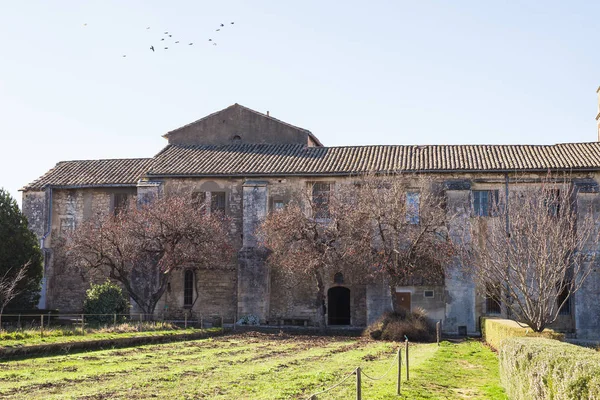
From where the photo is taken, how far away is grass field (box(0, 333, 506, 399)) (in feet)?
41.8

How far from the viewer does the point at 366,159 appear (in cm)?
3525

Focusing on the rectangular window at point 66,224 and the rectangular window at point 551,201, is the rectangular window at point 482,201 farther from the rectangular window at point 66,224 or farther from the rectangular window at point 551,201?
the rectangular window at point 66,224

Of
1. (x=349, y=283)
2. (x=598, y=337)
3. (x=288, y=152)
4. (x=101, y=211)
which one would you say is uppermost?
(x=288, y=152)

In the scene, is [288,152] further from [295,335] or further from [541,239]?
[541,239]

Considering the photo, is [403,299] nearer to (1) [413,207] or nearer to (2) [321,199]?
(1) [413,207]

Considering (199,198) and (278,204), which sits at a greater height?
(199,198)

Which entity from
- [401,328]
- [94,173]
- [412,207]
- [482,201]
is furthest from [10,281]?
[482,201]

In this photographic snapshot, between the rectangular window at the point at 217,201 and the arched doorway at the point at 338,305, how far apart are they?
676 cm

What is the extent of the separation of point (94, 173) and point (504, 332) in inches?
965

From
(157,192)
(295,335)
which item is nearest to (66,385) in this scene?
(295,335)

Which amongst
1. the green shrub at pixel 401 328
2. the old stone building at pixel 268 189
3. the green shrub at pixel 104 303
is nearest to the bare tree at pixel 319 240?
the old stone building at pixel 268 189

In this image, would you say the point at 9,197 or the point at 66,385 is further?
the point at 9,197

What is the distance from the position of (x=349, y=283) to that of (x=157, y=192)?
405 inches

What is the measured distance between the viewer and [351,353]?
21.0m
